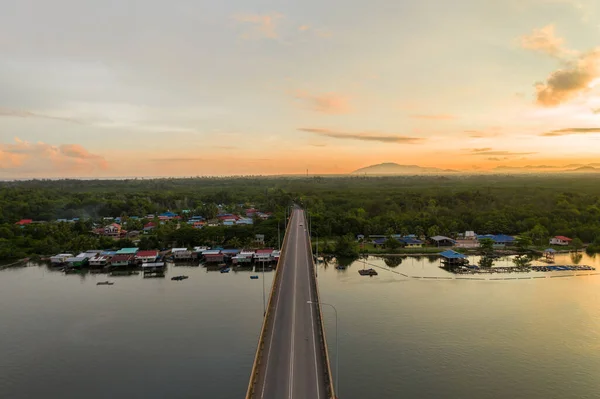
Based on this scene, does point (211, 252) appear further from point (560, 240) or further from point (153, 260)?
point (560, 240)

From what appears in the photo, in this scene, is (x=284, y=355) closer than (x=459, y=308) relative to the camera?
Yes

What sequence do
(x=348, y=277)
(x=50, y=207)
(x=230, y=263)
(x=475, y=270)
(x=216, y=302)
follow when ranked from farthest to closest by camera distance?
1. (x=50, y=207)
2. (x=230, y=263)
3. (x=475, y=270)
4. (x=348, y=277)
5. (x=216, y=302)

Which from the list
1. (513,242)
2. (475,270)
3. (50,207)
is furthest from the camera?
(50,207)

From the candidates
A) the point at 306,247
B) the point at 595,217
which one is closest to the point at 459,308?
the point at 306,247

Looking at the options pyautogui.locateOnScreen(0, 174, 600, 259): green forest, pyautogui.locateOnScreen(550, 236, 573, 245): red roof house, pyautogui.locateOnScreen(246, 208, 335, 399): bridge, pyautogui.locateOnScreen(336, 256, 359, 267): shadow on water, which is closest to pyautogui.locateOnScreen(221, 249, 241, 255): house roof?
pyautogui.locateOnScreen(0, 174, 600, 259): green forest

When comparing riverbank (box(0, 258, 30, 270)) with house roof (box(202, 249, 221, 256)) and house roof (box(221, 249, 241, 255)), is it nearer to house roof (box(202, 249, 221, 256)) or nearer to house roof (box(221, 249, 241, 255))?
house roof (box(202, 249, 221, 256))

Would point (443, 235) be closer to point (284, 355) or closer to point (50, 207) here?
point (284, 355)
